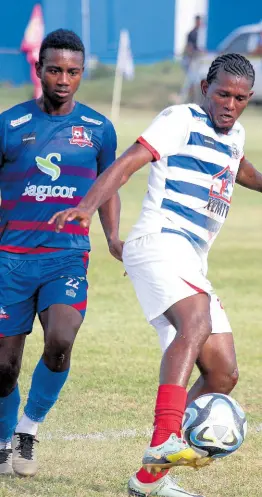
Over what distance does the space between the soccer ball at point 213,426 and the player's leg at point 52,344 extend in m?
0.73

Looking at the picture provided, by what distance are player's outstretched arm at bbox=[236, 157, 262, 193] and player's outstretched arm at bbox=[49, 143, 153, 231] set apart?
0.90 metres

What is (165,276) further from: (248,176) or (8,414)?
(8,414)

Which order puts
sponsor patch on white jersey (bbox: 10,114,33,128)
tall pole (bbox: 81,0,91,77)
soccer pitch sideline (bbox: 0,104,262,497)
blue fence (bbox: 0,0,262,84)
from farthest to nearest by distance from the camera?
1. blue fence (bbox: 0,0,262,84)
2. tall pole (bbox: 81,0,91,77)
3. sponsor patch on white jersey (bbox: 10,114,33,128)
4. soccer pitch sideline (bbox: 0,104,262,497)

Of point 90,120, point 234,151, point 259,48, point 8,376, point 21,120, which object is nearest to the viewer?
point 234,151

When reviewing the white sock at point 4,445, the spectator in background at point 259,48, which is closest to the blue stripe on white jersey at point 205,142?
the white sock at point 4,445

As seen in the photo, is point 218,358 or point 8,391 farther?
point 8,391

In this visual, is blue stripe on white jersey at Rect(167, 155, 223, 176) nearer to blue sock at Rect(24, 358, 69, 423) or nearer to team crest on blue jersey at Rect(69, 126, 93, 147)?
team crest on blue jersey at Rect(69, 126, 93, 147)

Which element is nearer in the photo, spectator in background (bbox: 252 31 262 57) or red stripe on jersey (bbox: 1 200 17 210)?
red stripe on jersey (bbox: 1 200 17 210)

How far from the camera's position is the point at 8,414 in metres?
5.82

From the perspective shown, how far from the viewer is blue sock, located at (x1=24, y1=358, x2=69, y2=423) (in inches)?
223

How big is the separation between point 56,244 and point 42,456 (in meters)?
1.11

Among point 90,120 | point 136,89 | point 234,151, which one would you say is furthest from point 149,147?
point 136,89

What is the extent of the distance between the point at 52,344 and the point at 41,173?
88cm

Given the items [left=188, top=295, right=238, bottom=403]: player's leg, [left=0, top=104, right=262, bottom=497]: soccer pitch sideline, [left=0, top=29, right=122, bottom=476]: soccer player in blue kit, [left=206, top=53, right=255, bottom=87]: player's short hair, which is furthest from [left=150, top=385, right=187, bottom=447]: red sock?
[left=206, top=53, right=255, bottom=87]: player's short hair
